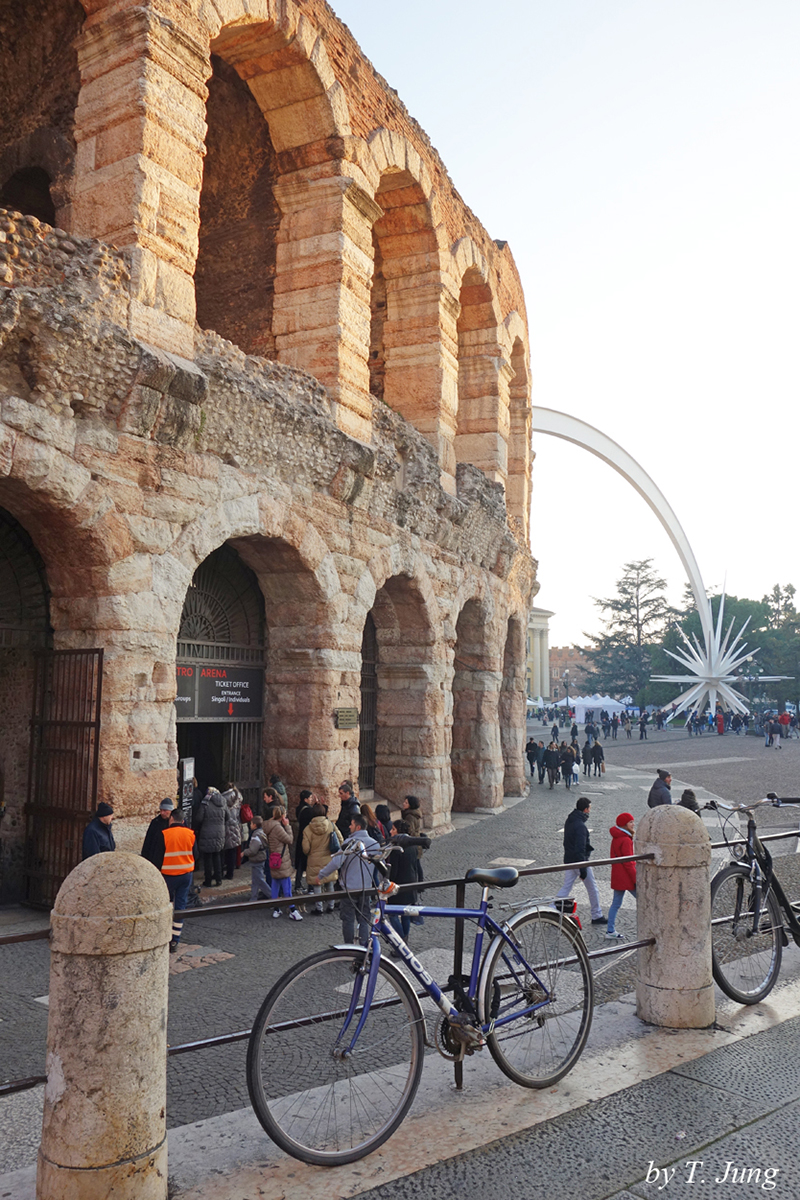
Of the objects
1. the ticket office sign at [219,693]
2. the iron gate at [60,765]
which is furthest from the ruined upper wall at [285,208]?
the ticket office sign at [219,693]

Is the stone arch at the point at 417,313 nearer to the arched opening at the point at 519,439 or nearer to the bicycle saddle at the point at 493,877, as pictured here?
the arched opening at the point at 519,439

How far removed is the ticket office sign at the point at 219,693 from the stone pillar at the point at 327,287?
11.8 feet

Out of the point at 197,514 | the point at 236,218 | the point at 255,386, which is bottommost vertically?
the point at 197,514

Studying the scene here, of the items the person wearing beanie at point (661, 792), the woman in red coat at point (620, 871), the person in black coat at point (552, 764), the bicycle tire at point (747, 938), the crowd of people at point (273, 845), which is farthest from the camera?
the person in black coat at point (552, 764)

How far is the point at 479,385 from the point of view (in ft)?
59.3

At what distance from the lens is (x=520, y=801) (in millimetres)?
19125

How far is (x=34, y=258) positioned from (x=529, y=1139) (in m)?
7.78

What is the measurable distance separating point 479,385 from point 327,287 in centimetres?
674

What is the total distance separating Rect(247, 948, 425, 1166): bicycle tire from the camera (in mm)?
3227

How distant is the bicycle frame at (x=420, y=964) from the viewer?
348 centimetres

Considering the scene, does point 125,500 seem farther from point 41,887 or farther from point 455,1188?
point 455,1188

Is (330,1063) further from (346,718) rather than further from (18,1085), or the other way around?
(346,718)

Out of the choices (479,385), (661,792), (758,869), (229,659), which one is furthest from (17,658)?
(479,385)

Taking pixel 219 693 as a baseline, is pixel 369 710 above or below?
below
